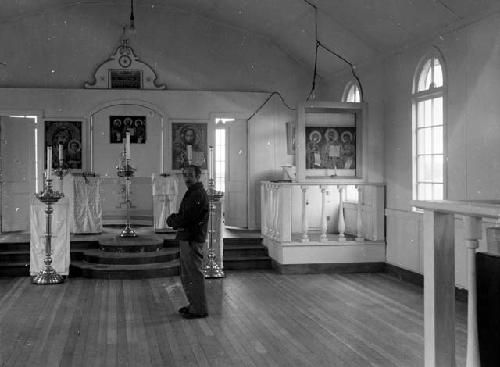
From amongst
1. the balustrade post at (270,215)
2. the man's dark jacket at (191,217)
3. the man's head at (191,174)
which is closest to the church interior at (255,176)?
the balustrade post at (270,215)

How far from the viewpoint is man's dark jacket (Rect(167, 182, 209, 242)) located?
699cm

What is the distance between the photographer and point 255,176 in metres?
13.4

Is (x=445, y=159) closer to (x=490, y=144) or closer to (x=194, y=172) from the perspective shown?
(x=490, y=144)

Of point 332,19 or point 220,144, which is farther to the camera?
point 220,144

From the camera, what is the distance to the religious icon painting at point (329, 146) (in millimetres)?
10148

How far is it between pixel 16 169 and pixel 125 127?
2243 millimetres

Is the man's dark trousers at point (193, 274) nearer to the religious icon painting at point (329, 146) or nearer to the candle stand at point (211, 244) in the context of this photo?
the candle stand at point (211, 244)

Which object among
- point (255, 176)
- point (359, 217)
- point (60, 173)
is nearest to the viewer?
point (359, 217)

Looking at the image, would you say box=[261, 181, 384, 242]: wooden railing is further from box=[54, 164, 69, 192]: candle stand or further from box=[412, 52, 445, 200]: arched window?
box=[54, 164, 69, 192]: candle stand

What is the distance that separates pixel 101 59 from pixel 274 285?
626 centimetres

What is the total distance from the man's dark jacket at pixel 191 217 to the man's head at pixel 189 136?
6.23 meters

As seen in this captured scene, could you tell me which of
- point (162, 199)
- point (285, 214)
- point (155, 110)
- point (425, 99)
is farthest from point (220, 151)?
point (425, 99)

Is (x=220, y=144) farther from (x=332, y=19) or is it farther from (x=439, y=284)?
(x=439, y=284)

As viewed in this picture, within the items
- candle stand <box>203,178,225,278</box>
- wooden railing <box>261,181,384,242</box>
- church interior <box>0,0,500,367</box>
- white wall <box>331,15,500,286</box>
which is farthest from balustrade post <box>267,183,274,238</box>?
white wall <box>331,15,500,286</box>
